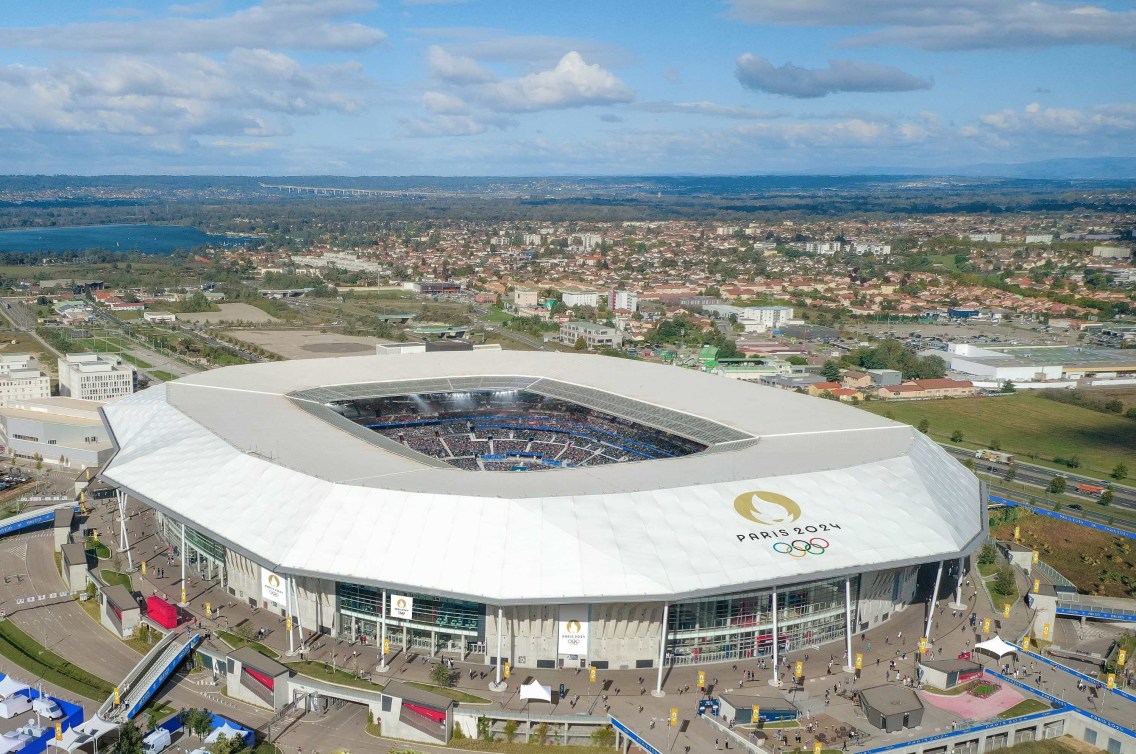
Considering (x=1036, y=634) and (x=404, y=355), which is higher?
(x=404, y=355)

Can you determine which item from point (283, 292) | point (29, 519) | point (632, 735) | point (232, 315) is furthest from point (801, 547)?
point (283, 292)

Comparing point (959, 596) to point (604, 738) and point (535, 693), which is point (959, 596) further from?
point (535, 693)

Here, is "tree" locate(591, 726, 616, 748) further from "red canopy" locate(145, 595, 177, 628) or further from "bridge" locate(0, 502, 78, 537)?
"bridge" locate(0, 502, 78, 537)

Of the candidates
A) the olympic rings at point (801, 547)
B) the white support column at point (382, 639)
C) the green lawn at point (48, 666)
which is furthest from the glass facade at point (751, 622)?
the green lawn at point (48, 666)

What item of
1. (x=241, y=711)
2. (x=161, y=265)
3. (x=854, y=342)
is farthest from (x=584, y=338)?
(x=161, y=265)

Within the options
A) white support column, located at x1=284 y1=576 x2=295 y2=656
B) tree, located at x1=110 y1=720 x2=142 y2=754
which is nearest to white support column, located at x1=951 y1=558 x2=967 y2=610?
white support column, located at x1=284 y1=576 x2=295 y2=656

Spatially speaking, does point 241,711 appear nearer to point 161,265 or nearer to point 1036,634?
point 1036,634
